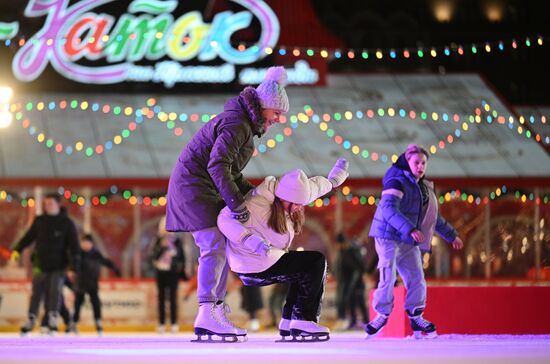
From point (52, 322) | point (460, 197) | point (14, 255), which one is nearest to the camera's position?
point (14, 255)

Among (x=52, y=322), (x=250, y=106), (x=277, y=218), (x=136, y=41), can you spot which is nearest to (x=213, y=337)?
(x=277, y=218)

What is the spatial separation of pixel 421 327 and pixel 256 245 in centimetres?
278

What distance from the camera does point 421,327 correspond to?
9703mm

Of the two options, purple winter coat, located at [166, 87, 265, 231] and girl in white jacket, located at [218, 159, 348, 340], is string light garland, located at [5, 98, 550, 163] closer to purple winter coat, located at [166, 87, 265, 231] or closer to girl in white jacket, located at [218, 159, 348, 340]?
purple winter coat, located at [166, 87, 265, 231]

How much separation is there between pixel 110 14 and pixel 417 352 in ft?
51.4

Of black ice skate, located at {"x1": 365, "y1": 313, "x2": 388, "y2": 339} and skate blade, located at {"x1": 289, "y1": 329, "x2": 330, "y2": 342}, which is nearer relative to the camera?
skate blade, located at {"x1": 289, "y1": 329, "x2": 330, "y2": 342}

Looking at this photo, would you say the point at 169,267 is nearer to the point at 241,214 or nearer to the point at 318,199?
the point at 318,199

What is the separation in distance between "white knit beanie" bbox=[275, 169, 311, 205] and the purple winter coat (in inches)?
10.3

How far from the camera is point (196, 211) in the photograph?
763cm

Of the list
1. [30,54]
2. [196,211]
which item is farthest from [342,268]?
[196,211]

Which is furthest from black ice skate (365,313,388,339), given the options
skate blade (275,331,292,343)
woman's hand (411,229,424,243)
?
skate blade (275,331,292,343)

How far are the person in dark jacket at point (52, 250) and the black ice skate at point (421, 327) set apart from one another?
18.5 ft

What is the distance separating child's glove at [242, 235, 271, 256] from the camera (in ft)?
24.1

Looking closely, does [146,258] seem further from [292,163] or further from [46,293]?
[46,293]
